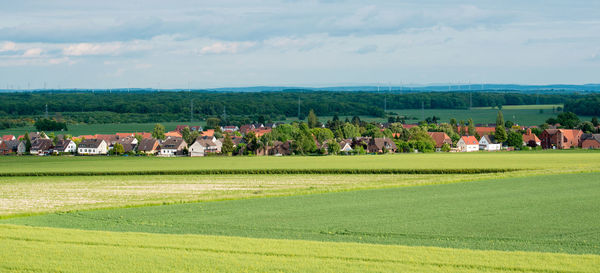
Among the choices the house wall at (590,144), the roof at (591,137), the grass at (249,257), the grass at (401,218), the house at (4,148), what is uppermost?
the grass at (249,257)

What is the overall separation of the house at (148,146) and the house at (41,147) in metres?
13.8

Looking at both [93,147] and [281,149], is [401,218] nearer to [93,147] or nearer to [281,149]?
[281,149]

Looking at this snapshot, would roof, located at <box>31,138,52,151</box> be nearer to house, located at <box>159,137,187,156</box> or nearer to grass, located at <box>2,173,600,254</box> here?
house, located at <box>159,137,187,156</box>

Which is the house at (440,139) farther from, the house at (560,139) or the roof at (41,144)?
the roof at (41,144)

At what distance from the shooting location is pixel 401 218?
26.7m

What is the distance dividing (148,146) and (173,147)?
4.85 metres

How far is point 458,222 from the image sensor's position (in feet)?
83.4

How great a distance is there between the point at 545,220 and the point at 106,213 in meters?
18.5

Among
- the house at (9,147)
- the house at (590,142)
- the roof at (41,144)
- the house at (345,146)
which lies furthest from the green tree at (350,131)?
the house at (9,147)

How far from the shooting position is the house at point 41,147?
104 metres

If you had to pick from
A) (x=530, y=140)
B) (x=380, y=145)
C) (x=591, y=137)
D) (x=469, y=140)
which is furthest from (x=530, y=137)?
(x=380, y=145)

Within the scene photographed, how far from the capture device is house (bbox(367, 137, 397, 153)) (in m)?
101

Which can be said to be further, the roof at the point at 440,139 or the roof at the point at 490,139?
the roof at the point at 490,139

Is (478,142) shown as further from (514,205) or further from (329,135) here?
(514,205)
